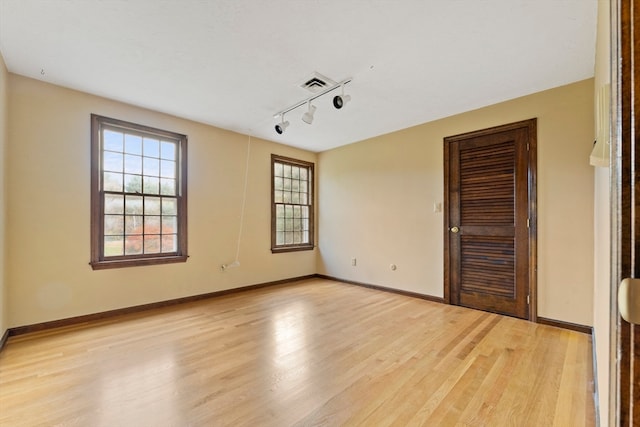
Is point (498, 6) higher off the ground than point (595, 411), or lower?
higher

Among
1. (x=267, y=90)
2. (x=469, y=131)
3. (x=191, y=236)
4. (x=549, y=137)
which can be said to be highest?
(x=267, y=90)

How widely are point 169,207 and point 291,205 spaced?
2.23 m

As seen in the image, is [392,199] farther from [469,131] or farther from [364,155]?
[469,131]

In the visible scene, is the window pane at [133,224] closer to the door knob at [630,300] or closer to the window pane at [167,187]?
the window pane at [167,187]

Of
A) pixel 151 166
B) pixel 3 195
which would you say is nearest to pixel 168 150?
pixel 151 166

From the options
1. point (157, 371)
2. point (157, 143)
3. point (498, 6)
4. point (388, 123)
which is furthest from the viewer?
point (388, 123)

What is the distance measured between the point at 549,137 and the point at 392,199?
2.12 m

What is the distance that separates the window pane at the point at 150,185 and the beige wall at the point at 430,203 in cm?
301

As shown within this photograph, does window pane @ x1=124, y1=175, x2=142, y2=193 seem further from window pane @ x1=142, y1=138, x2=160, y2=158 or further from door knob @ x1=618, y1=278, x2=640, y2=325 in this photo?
door knob @ x1=618, y1=278, x2=640, y2=325

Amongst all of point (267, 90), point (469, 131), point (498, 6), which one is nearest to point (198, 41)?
point (267, 90)

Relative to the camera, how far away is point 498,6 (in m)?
2.04

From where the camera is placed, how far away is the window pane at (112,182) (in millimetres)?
3604

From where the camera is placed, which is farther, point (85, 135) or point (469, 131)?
point (469, 131)

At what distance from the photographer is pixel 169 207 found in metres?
4.16
